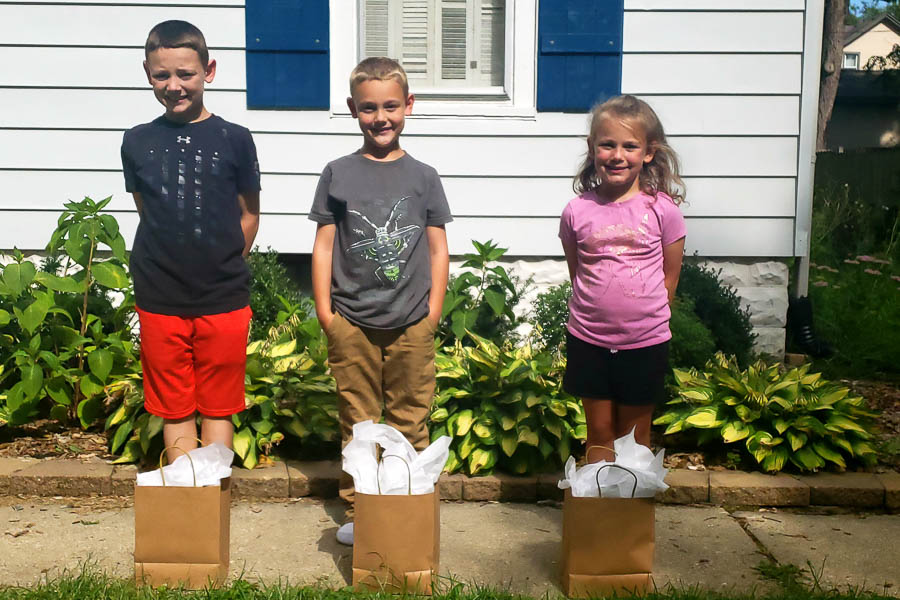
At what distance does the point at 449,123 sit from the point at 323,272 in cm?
262

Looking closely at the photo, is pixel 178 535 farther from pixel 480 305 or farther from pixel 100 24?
pixel 100 24

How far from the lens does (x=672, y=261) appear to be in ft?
10.7

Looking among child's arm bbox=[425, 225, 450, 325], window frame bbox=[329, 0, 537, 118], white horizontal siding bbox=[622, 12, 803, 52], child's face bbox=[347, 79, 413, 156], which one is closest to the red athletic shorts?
child's arm bbox=[425, 225, 450, 325]

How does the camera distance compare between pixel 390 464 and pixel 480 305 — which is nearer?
pixel 390 464

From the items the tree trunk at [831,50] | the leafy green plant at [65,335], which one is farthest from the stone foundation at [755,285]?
the tree trunk at [831,50]

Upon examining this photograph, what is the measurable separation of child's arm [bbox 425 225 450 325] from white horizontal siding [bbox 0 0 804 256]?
2.40m

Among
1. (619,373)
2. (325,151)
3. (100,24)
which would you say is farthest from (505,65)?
(619,373)

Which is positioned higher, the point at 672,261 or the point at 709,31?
the point at 709,31

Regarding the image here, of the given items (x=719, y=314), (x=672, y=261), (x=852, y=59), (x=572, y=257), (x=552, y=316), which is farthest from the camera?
(x=852, y=59)

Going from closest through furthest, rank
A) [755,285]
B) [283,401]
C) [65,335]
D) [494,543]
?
[494,543] < [283,401] < [65,335] < [755,285]

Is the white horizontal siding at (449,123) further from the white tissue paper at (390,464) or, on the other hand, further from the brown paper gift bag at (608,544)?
the brown paper gift bag at (608,544)

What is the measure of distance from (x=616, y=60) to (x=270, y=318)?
8.42 feet

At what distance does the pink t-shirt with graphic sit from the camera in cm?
315

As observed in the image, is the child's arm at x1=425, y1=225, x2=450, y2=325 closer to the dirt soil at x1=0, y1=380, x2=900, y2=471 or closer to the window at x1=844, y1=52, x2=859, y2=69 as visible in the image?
the dirt soil at x1=0, y1=380, x2=900, y2=471
